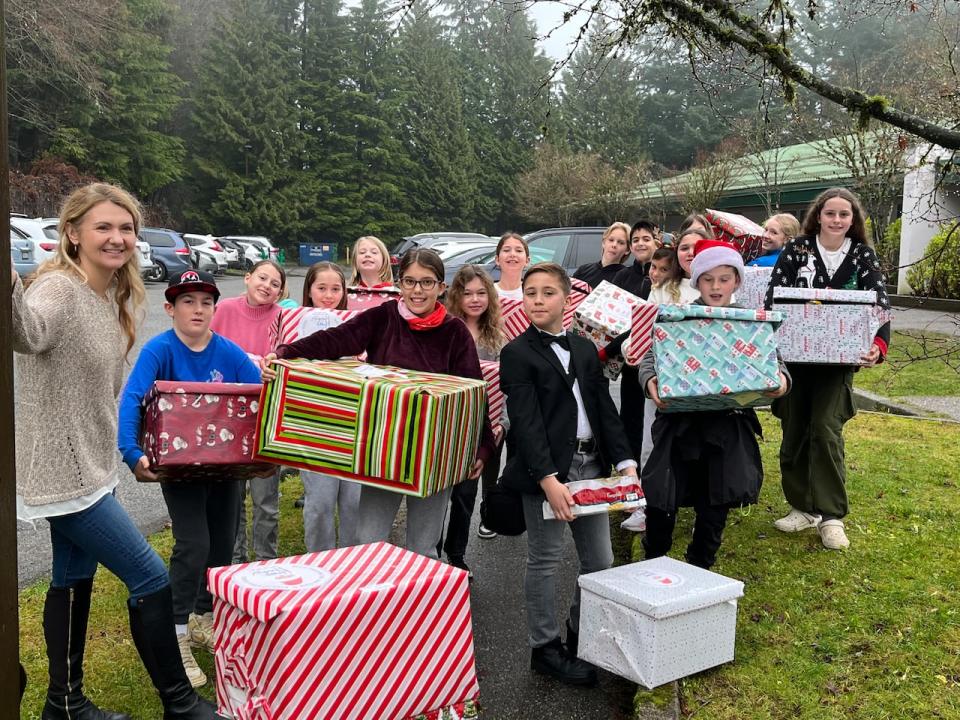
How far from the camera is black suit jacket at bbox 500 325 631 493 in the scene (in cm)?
398

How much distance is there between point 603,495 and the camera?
393 cm

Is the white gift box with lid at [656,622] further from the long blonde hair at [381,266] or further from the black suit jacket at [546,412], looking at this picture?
the long blonde hair at [381,266]

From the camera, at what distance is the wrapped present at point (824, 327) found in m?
5.04

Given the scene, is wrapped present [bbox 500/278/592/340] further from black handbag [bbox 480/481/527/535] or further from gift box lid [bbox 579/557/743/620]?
gift box lid [bbox 579/557/743/620]

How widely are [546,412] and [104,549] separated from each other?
1948 mm

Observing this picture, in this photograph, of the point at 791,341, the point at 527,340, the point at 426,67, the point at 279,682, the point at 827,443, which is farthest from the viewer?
the point at 426,67

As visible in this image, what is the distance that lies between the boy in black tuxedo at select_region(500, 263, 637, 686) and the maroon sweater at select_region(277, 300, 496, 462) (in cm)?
26

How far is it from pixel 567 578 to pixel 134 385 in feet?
9.29

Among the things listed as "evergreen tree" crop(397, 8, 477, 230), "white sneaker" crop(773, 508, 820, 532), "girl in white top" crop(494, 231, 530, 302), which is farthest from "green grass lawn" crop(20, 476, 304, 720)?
"evergreen tree" crop(397, 8, 477, 230)

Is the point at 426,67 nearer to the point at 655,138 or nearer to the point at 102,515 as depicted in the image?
the point at 655,138

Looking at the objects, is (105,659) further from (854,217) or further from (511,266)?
(854,217)

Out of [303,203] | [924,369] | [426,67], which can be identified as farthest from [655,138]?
[924,369]

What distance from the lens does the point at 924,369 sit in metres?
13.2

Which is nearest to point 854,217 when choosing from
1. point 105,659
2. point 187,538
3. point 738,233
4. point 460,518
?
point 738,233
